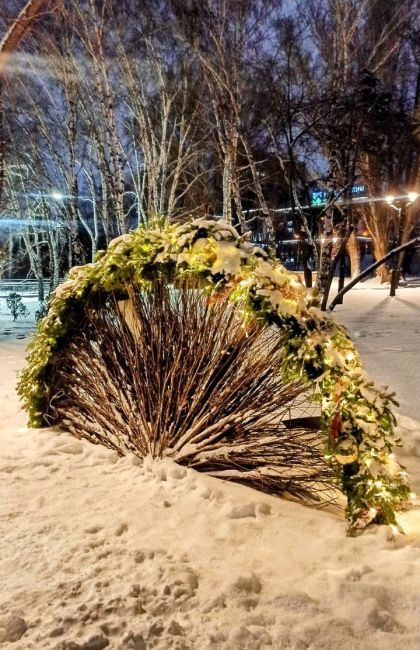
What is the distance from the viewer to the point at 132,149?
17.8m

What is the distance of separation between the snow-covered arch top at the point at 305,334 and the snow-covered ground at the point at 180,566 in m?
0.27

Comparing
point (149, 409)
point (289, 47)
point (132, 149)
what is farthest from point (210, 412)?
point (132, 149)

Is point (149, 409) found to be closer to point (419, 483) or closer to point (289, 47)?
point (419, 483)

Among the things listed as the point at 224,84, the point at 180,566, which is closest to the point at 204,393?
the point at 180,566

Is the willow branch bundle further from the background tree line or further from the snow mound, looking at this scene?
the background tree line

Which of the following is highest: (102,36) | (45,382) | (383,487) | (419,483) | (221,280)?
(102,36)

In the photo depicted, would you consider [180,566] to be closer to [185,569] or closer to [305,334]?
[185,569]

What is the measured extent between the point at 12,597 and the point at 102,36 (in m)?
13.2

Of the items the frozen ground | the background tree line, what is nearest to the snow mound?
the frozen ground

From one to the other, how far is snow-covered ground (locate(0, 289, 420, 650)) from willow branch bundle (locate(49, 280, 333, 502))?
21 centimetres

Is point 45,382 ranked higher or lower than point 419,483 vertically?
higher

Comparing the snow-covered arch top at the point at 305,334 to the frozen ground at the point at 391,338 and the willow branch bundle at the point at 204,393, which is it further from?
the frozen ground at the point at 391,338

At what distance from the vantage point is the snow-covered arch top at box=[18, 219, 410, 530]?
252 centimetres

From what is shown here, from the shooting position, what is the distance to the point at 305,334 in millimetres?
2740
